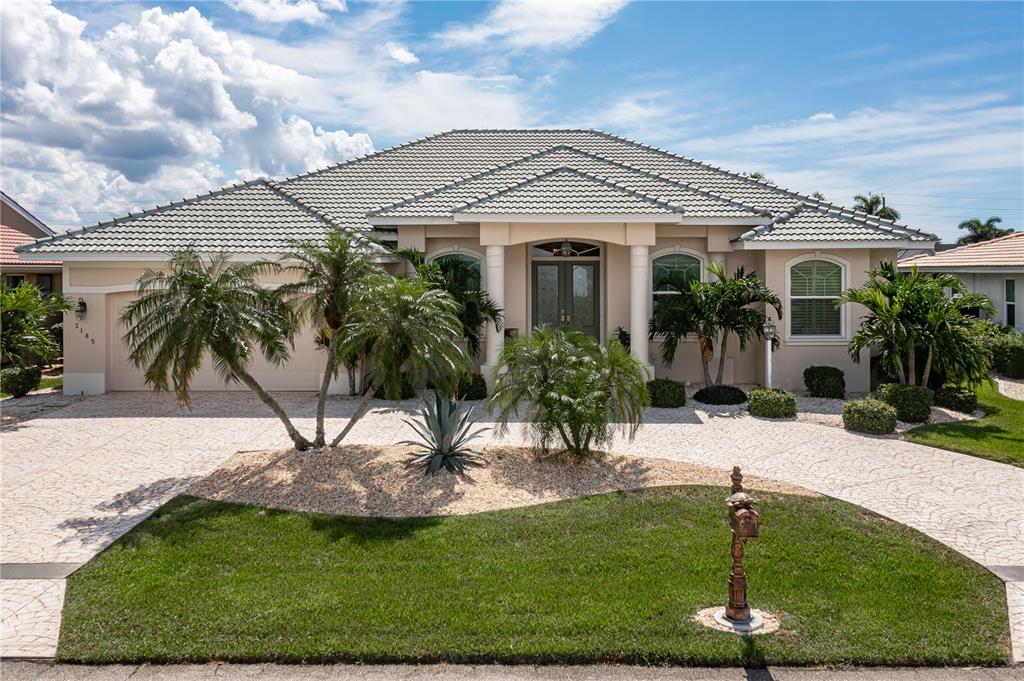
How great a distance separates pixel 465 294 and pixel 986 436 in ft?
31.6

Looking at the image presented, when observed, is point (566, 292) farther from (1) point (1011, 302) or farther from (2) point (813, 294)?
(1) point (1011, 302)

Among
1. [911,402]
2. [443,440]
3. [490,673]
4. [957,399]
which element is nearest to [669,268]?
[911,402]

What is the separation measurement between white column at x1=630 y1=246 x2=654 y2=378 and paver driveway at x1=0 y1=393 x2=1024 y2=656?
2063mm

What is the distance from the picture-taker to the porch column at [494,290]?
16.1m

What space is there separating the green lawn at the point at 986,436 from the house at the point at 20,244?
65.1ft

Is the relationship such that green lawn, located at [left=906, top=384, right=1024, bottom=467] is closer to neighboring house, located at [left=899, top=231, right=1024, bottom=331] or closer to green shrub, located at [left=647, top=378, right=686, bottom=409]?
green shrub, located at [left=647, top=378, right=686, bottom=409]

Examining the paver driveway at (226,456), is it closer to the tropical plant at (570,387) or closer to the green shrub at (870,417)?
the green shrub at (870,417)

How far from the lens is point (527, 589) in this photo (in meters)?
6.45

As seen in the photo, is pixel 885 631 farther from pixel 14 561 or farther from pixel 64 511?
pixel 64 511

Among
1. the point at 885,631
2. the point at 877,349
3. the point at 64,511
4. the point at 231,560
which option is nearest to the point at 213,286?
the point at 64,511

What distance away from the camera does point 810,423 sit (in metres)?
13.5

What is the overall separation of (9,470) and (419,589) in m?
7.46

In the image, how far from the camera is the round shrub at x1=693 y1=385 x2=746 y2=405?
50.2ft

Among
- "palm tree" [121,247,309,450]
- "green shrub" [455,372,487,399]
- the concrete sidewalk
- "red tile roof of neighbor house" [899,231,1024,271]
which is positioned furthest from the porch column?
"red tile roof of neighbor house" [899,231,1024,271]
